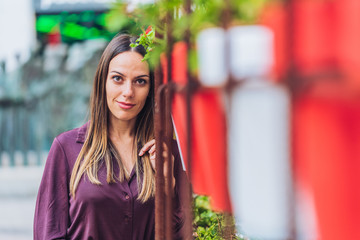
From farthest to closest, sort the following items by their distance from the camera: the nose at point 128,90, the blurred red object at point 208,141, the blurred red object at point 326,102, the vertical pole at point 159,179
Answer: the nose at point 128,90
the vertical pole at point 159,179
the blurred red object at point 208,141
the blurred red object at point 326,102

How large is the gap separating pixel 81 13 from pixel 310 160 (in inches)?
381

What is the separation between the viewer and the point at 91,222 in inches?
85.4

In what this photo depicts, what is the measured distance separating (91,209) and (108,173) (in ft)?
0.52

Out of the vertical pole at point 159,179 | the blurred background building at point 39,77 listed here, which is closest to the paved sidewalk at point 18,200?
the blurred background building at point 39,77

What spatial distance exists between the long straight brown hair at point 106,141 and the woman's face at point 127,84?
34 mm

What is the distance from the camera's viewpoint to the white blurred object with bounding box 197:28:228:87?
0.83 metres

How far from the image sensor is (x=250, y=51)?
77 centimetres

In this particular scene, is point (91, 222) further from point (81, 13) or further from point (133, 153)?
point (81, 13)

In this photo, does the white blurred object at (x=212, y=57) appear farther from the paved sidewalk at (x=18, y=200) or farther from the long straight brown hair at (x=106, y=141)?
the paved sidewalk at (x=18, y=200)

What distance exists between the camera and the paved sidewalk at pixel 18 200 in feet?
18.9

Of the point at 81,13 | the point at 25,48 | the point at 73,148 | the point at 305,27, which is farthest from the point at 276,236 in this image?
the point at 81,13

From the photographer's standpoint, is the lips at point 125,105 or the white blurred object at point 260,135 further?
the lips at point 125,105

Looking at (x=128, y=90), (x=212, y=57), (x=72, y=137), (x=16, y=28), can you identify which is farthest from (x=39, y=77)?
(x=212, y=57)

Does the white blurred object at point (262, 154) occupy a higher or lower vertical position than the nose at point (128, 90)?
lower
